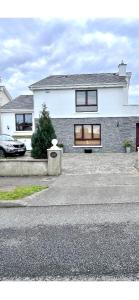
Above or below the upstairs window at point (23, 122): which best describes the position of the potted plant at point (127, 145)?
below

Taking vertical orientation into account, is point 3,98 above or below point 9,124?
above

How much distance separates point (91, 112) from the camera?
80.1 ft

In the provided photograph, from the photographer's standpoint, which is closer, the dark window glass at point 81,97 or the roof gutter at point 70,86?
the roof gutter at point 70,86

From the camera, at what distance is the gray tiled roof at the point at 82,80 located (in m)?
24.2

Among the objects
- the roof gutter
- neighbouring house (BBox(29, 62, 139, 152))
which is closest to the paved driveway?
neighbouring house (BBox(29, 62, 139, 152))

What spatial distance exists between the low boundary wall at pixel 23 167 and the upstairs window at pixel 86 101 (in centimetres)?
1228

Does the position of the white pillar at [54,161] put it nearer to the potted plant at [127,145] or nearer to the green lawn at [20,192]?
the green lawn at [20,192]

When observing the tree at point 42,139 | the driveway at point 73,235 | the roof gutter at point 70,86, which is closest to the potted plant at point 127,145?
the roof gutter at point 70,86

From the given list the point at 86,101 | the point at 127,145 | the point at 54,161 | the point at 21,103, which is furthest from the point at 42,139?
the point at 21,103

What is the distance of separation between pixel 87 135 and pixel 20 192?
51.2ft

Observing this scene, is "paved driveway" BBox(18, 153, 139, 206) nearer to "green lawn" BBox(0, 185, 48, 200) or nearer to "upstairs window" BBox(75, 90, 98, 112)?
"green lawn" BBox(0, 185, 48, 200)

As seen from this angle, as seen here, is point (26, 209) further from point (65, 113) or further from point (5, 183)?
point (65, 113)

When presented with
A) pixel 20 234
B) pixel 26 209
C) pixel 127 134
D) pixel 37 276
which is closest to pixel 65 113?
pixel 127 134

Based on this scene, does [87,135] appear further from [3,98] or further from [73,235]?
[73,235]
